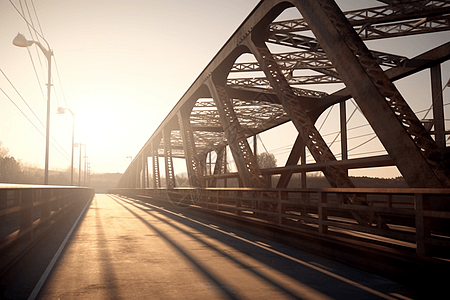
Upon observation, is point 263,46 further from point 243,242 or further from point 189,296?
point 189,296

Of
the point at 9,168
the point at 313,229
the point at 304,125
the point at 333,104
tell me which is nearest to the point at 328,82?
the point at 333,104

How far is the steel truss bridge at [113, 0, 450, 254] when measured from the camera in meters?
7.86

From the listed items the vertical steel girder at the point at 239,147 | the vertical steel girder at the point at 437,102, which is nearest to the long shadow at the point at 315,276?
the vertical steel girder at the point at 239,147

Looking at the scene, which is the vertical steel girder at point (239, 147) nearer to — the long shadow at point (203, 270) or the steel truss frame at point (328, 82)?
the steel truss frame at point (328, 82)

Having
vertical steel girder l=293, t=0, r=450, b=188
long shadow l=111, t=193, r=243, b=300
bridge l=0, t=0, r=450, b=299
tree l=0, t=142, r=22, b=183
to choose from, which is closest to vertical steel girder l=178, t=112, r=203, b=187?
bridge l=0, t=0, r=450, b=299

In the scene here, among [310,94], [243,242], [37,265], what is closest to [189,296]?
[37,265]

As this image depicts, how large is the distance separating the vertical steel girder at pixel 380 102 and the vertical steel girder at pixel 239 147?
631cm

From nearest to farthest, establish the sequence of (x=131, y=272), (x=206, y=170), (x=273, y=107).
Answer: (x=131, y=272)
(x=273, y=107)
(x=206, y=170)

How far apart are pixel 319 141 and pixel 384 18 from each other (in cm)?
659

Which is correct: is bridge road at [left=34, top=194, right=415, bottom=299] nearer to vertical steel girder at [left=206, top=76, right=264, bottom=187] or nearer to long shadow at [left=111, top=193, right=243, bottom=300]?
long shadow at [left=111, top=193, right=243, bottom=300]

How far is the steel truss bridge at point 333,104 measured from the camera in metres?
7.86

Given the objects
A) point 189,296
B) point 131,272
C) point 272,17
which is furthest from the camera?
point 272,17

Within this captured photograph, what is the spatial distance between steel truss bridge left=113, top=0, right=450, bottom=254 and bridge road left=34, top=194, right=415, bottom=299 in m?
1.08

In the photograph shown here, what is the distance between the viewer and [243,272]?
6.99 metres
